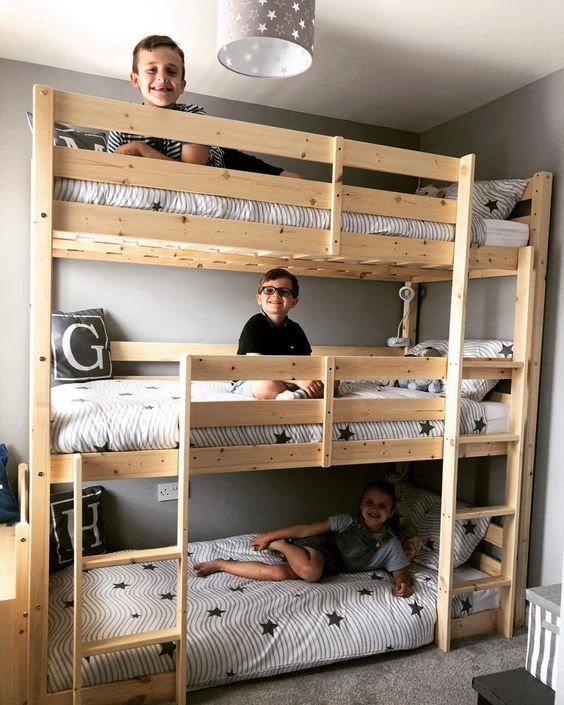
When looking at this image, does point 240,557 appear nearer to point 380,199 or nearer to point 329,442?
point 329,442

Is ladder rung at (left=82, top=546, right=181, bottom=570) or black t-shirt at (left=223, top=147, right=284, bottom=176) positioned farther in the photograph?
black t-shirt at (left=223, top=147, right=284, bottom=176)

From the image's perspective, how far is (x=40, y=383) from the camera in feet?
5.85

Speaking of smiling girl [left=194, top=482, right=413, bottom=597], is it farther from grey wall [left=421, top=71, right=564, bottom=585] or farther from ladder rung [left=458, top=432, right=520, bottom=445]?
grey wall [left=421, top=71, right=564, bottom=585]

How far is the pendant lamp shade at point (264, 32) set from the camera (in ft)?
5.71

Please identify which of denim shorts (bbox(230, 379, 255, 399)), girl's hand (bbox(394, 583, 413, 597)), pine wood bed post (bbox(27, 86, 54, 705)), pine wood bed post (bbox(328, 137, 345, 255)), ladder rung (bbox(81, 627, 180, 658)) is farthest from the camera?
girl's hand (bbox(394, 583, 413, 597))

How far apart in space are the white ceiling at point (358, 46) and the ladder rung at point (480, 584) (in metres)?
2.27

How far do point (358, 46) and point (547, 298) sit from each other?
1.39 m

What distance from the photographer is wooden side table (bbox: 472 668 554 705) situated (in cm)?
154

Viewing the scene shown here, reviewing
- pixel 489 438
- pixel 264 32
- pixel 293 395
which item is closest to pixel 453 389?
pixel 489 438

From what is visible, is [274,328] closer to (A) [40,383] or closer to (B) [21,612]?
(A) [40,383]

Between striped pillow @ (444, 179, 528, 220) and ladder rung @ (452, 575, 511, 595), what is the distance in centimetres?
160

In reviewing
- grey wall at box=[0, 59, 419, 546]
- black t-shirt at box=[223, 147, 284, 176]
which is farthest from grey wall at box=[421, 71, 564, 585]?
black t-shirt at box=[223, 147, 284, 176]

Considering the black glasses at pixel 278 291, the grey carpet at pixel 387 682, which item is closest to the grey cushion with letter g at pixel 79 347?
the black glasses at pixel 278 291

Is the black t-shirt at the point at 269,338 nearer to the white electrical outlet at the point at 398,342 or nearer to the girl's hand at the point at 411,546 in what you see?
the white electrical outlet at the point at 398,342
